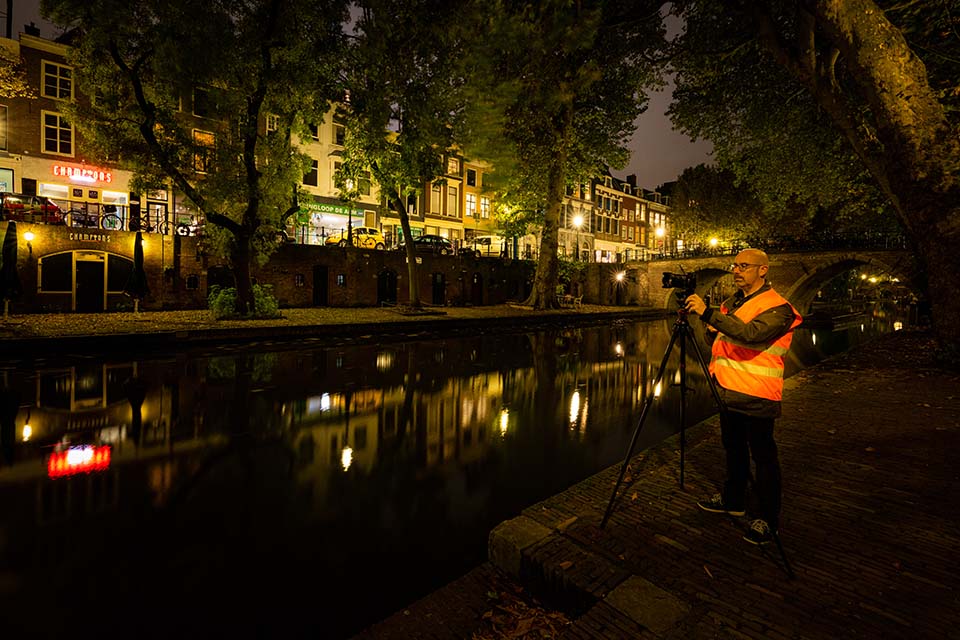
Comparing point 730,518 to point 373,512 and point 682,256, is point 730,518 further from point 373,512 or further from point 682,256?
point 682,256

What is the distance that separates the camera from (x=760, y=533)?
121 inches

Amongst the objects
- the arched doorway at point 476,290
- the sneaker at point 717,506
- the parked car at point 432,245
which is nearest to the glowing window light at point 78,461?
the sneaker at point 717,506

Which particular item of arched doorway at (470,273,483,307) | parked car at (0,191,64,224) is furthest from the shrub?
arched doorway at (470,273,483,307)

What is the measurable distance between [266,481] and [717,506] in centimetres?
419

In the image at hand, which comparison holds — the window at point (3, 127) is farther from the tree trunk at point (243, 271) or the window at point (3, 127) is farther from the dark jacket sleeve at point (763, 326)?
the dark jacket sleeve at point (763, 326)

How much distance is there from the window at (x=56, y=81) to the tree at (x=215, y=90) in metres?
14.6

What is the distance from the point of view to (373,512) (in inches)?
163

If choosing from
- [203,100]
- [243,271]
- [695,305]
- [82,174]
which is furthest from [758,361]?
[82,174]

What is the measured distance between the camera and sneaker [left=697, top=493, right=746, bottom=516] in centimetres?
353

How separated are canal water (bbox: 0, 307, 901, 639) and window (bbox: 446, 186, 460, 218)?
34.3 metres

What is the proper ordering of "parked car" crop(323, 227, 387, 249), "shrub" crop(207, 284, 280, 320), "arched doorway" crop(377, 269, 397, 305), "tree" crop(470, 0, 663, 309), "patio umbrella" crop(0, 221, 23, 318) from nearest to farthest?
"tree" crop(470, 0, 663, 309)
"patio umbrella" crop(0, 221, 23, 318)
"shrub" crop(207, 284, 280, 320)
"parked car" crop(323, 227, 387, 249)
"arched doorway" crop(377, 269, 397, 305)

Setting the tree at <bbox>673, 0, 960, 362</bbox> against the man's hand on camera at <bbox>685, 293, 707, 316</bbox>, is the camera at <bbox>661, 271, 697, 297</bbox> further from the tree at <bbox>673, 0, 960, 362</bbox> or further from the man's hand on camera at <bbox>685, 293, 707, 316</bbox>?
the tree at <bbox>673, 0, 960, 362</bbox>

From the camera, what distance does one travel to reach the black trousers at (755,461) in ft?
10.2

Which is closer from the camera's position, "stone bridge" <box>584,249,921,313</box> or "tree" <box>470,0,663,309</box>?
"tree" <box>470,0,663,309</box>
